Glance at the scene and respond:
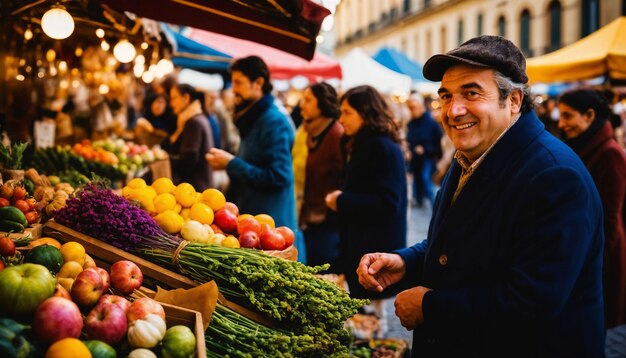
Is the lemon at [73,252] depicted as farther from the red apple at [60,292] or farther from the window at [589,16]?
the window at [589,16]

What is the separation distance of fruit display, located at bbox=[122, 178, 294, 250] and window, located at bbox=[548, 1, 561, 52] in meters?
30.2

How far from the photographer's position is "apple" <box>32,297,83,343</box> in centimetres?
193

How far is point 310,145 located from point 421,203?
8541 mm

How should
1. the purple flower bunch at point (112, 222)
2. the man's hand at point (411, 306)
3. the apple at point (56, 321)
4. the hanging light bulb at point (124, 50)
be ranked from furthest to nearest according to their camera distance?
1. the hanging light bulb at point (124, 50)
2. the purple flower bunch at point (112, 222)
3. the man's hand at point (411, 306)
4. the apple at point (56, 321)

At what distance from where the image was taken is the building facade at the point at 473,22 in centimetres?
2834

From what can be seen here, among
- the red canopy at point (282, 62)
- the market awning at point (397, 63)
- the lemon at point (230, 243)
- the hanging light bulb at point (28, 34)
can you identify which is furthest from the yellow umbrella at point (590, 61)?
the market awning at point (397, 63)

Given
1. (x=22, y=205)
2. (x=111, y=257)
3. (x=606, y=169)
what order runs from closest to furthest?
(x=111, y=257) → (x=22, y=205) → (x=606, y=169)

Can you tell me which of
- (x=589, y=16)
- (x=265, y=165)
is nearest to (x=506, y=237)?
(x=265, y=165)

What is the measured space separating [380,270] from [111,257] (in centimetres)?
125

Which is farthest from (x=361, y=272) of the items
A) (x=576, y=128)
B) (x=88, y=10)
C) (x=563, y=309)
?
(x=88, y=10)

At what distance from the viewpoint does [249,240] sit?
3186 mm

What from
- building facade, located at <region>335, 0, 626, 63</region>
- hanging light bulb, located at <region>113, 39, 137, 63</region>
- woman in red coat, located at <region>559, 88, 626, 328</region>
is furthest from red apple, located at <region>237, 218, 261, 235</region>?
building facade, located at <region>335, 0, 626, 63</region>

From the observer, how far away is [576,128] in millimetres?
4785

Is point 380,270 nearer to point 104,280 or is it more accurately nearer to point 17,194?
point 104,280
